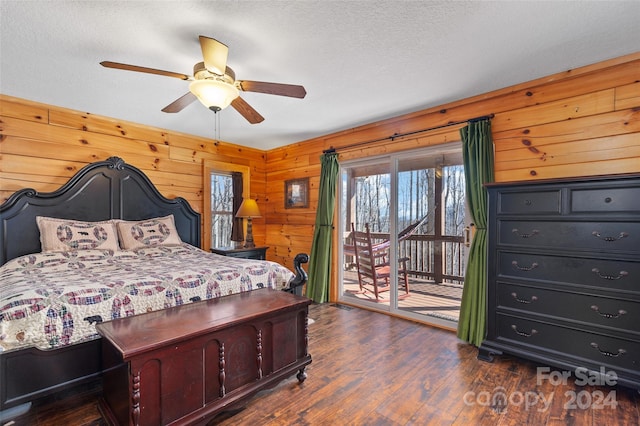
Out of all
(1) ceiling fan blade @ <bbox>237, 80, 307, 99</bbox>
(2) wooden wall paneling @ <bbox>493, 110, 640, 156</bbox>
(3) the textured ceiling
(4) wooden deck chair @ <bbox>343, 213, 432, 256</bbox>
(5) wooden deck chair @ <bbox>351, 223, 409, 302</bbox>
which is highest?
(3) the textured ceiling

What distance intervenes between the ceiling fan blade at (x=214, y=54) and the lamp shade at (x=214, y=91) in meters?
0.09

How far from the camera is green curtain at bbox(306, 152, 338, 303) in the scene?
4230 millimetres

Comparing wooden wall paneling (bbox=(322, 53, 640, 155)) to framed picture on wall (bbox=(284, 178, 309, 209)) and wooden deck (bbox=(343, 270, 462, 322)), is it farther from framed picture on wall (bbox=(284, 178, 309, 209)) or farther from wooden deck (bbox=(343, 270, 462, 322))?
wooden deck (bbox=(343, 270, 462, 322))

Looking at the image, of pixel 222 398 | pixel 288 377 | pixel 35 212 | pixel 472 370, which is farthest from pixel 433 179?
pixel 35 212

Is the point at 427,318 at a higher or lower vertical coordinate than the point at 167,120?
lower

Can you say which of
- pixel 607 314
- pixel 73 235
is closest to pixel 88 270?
pixel 73 235

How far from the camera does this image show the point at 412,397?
79.6 inches

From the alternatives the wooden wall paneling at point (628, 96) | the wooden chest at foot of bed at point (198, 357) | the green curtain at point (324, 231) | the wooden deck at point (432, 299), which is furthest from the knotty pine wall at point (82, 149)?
the wooden wall paneling at point (628, 96)

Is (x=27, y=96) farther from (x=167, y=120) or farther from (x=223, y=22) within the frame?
(x=223, y=22)

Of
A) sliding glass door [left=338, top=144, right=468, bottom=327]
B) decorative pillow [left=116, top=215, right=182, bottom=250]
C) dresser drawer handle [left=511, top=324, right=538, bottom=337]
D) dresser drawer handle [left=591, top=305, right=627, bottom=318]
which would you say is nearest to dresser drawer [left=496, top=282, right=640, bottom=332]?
dresser drawer handle [left=591, top=305, right=627, bottom=318]

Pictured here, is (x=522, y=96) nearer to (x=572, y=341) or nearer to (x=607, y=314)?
(x=607, y=314)

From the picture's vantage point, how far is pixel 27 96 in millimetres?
3004

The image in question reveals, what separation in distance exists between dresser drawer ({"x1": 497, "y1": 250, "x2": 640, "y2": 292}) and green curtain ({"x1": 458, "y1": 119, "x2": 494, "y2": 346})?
39 centimetres

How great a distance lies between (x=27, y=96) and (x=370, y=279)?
426 cm
